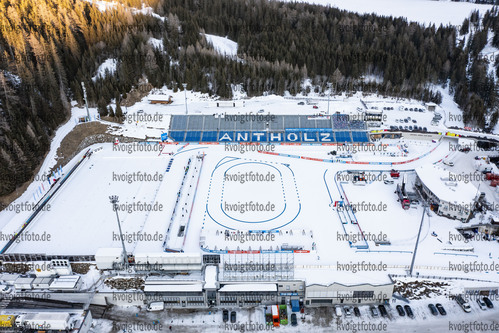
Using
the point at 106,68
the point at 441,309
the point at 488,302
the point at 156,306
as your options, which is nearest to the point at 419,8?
the point at 106,68

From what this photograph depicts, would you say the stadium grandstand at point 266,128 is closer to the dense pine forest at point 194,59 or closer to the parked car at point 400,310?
the dense pine forest at point 194,59

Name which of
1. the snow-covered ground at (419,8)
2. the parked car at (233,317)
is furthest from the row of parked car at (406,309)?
the snow-covered ground at (419,8)

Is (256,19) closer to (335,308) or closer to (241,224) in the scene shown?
(241,224)

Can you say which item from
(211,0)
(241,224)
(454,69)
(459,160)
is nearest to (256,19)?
(211,0)

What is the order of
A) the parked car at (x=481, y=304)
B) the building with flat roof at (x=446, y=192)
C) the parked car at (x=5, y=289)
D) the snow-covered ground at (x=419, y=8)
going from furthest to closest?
the snow-covered ground at (x=419, y=8)
the building with flat roof at (x=446, y=192)
the parked car at (x=5, y=289)
the parked car at (x=481, y=304)

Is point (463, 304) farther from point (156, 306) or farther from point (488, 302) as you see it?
point (156, 306)
